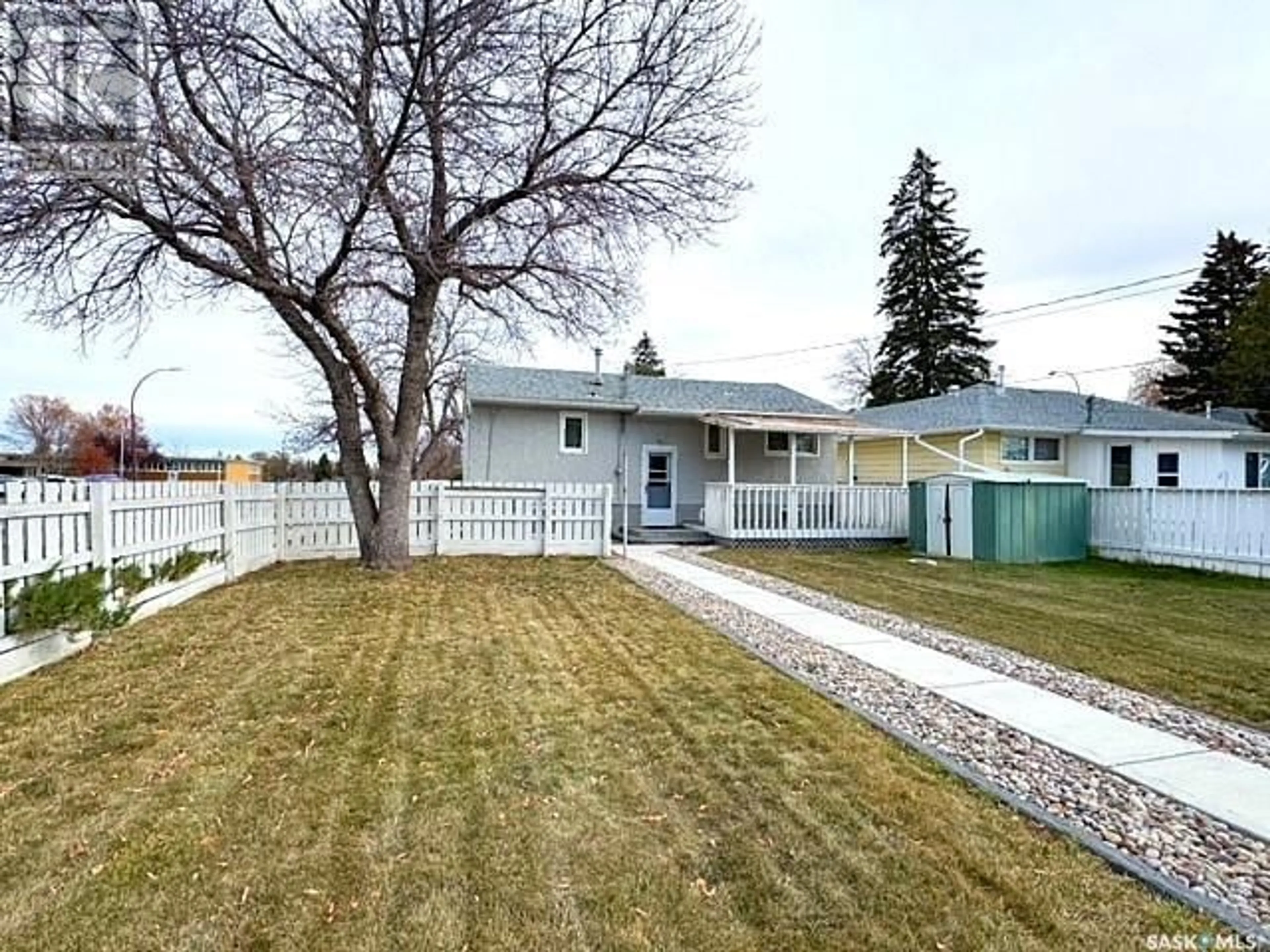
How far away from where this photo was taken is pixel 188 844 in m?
3.05

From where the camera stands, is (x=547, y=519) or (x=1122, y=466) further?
(x=1122, y=466)

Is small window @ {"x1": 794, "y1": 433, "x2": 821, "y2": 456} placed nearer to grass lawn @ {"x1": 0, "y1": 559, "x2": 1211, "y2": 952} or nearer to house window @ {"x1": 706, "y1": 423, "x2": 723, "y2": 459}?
house window @ {"x1": 706, "y1": 423, "x2": 723, "y2": 459}

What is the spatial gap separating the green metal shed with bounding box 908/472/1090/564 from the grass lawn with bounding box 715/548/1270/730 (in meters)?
0.52

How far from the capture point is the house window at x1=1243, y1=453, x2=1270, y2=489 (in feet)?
71.2

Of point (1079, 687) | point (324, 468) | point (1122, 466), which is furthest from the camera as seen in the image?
point (324, 468)

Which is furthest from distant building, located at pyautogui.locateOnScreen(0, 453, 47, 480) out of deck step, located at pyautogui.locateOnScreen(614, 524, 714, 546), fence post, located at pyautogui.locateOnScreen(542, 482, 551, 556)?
fence post, located at pyautogui.locateOnScreen(542, 482, 551, 556)

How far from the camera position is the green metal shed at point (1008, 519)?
14.1m

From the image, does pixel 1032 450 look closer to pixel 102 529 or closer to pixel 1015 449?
pixel 1015 449

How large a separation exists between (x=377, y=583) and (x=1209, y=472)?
20.7m

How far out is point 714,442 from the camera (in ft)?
68.0

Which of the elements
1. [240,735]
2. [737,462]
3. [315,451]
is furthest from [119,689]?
[315,451]

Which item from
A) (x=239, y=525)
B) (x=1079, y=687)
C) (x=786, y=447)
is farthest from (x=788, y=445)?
(x=1079, y=687)

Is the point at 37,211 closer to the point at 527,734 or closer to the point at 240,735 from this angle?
the point at 240,735

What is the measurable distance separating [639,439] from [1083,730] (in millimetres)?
15663
